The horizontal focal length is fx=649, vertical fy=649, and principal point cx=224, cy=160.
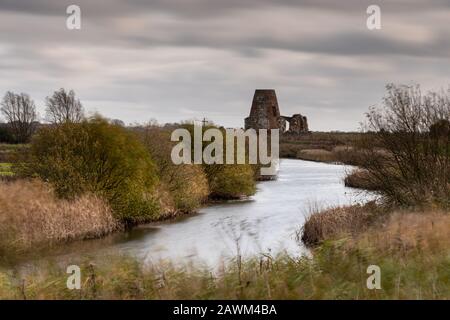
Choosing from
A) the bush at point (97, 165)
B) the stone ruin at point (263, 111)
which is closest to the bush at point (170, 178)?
the bush at point (97, 165)

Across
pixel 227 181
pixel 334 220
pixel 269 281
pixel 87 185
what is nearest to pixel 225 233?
pixel 334 220

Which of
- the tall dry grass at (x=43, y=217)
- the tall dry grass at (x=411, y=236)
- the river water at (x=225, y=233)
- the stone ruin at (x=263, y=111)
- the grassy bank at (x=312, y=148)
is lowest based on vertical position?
the river water at (x=225, y=233)

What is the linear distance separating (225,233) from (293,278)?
15.0 metres

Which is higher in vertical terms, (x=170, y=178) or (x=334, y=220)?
(x=170, y=178)

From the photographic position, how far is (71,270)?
12398 millimetres

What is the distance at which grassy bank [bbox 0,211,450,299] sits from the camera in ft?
31.8

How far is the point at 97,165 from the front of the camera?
2830 cm

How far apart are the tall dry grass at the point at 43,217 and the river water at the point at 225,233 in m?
0.80

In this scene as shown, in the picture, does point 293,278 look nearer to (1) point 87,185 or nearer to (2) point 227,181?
(1) point 87,185

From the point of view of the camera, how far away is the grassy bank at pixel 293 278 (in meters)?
9.68

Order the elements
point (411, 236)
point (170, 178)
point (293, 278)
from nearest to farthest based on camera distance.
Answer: point (293, 278), point (411, 236), point (170, 178)

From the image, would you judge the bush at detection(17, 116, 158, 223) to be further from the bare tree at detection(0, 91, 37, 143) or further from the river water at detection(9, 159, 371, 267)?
the bare tree at detection(0, 91, 37, 143)

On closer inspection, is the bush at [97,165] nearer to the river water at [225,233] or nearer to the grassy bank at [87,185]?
the grassy bank at [87,185]
